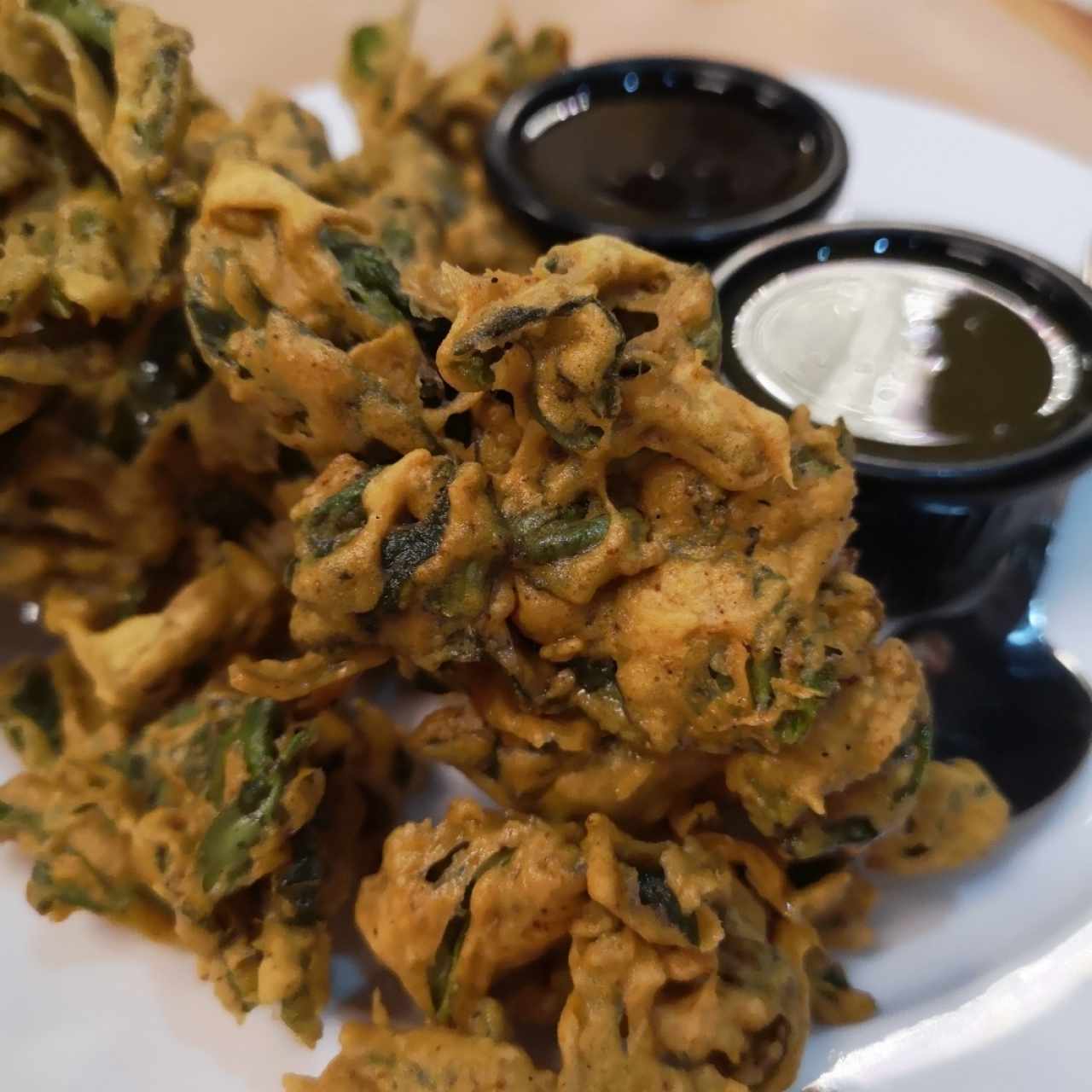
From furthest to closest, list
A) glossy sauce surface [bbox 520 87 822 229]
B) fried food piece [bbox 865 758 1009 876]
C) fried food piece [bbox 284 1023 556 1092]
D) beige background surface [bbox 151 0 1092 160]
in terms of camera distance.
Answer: beige background surface [bbox 151 0 1092 160] < glossy sauce surface [bbox 520 87 822 229] < fried food piece [bbox 865 758 1009 876] < fried food piece [bbox 284 1023 556 1092]

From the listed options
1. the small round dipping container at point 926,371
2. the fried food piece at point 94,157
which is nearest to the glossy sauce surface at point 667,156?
the small round dipping container at point 926,371

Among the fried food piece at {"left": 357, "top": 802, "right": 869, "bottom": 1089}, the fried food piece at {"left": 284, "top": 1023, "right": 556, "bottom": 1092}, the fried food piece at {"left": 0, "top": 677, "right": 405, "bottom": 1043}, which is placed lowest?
the fried food piece at {"left": 0, "top": 677, "right": 405, "bottom": 1043}

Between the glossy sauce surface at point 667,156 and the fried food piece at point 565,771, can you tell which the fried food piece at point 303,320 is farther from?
the glossy sauce surface at point 667,156

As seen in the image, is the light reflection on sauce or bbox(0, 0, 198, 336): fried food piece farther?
the light reflection on sauce

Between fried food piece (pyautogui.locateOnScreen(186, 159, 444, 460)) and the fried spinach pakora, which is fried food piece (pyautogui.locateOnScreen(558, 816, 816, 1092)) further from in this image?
fried food piece (pyautogui.locateOnScreen(186, 159, 444, 460))

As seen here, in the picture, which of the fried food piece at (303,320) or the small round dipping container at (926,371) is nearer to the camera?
the fried food piece at (303,320)

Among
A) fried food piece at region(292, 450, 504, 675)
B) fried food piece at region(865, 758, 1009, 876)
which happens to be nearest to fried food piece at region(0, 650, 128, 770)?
fried food piece at region(292, 450, 504, 675)

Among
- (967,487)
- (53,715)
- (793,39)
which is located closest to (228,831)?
(53,715)
